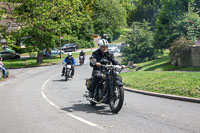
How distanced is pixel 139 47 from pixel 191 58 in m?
9.92

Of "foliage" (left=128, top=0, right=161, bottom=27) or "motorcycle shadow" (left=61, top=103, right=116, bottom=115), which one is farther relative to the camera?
"foliage" (left=128, top=0, right=161, bottom=27)

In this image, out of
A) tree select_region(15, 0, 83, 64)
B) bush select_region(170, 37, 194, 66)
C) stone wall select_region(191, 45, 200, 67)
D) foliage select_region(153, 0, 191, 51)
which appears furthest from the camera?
tree select_region(15, 0, 83, 64)

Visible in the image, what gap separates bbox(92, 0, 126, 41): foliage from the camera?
75.7 m

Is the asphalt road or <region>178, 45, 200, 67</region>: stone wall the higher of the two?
<region>178, 45, 200, 67</region>: stone wall

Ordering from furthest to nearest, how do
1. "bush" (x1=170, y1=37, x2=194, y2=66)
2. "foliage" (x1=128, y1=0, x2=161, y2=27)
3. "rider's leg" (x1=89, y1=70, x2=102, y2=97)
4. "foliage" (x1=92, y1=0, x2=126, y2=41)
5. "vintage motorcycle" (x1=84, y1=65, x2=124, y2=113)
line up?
"foliage" (x1=128, y1=0, x2=161, y2=27), "foliage" (x1=92, y1=0, x2=126, y2=41), "bush" (x1=170, y1=37, x2=194, y2=66), "rider's leg" (x1=89, y1=70, x2=102, y2=97), "vintage motorcycle" (x1=84, y1=65, x2=124, y2=113)

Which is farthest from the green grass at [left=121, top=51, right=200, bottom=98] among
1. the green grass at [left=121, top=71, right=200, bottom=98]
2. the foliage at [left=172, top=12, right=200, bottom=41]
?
the foliage at [left=172, top=12, right=200, bottom=41]

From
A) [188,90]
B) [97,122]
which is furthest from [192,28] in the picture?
[97,122]

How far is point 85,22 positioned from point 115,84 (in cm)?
5839

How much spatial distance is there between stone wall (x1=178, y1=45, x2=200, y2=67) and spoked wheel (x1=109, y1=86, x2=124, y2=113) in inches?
541

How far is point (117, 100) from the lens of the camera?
848cm

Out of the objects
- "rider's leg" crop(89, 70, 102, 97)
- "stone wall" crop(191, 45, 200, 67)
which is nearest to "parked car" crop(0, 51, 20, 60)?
"stone wall" crop(191, 45, 200, 67)

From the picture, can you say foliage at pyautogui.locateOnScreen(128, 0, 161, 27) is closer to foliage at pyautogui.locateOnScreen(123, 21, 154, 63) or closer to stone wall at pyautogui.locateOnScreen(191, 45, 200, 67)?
foliage at pyautogui.locateOnScreen(123, 21, 154, 63)

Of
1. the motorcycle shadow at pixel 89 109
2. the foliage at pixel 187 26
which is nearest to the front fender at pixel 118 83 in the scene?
the motorcycle shadow at pixel 89 109

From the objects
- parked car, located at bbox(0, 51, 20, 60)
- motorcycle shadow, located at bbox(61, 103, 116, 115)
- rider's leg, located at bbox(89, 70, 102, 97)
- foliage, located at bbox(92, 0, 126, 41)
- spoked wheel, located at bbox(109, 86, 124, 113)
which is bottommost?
motorcycle shadow, located at bbox(61, 103, 116, 115)
